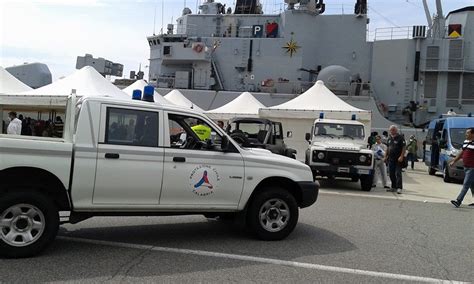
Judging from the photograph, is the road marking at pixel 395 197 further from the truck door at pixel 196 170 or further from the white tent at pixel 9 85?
the white tent at pixel 9 85

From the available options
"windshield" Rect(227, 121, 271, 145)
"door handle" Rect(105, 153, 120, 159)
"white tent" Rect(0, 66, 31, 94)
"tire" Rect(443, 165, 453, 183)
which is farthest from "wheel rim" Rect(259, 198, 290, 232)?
"white tent" Rect(0, 66, 31, 94)

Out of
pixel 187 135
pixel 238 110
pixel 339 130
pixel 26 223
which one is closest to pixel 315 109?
pixel 339 130

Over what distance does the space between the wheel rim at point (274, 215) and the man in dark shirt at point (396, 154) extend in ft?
23.1

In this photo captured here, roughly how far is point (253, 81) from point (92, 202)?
93.0 ft

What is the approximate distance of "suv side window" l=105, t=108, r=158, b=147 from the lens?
5.57 metres

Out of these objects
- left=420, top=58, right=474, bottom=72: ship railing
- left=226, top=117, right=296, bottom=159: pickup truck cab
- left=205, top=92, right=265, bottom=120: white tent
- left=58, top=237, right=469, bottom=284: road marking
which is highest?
left=420, top=58, right=474, bottom=72: ship railing

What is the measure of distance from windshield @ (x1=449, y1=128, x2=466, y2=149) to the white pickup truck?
1233 cm

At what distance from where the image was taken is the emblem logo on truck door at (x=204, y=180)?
5938 millimetres

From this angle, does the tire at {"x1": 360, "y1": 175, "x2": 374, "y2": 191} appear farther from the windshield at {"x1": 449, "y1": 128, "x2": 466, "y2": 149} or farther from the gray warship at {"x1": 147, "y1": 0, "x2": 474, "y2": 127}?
the gray warship at {"x1": 147, "y1": 0, "x2": 474, "y2": 127}

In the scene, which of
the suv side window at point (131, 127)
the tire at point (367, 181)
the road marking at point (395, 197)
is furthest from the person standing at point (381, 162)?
the suv side window at point (131, 127)

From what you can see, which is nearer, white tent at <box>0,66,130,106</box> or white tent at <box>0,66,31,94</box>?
white tent at <box>0,66,130,106</box>

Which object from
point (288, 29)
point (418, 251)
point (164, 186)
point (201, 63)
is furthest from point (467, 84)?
point (164, 186)

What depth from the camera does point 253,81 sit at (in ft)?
109

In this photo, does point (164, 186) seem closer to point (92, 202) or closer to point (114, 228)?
point (92, 202)
